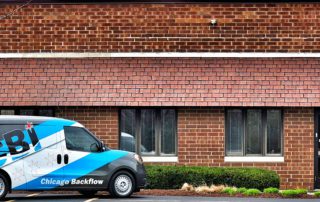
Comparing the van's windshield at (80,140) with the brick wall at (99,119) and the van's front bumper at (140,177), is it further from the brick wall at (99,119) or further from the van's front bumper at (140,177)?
the brick wall at (99,119)

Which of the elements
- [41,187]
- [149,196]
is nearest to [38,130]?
[41,187]

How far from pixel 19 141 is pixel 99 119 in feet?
21.5

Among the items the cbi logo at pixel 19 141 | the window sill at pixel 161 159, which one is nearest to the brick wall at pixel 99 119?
the window sill at pixel 161 159

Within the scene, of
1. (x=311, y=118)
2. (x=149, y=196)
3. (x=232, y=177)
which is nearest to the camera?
(x=149, y=196)

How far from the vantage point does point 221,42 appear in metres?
31.4

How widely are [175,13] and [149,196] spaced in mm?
7362

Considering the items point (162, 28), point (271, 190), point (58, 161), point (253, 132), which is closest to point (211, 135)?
point (253, 132)

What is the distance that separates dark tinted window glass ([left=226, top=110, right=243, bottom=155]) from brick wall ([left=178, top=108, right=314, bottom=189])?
0.43m

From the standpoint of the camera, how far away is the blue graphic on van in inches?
965

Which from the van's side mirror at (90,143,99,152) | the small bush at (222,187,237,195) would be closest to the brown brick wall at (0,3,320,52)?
the small bush at (222,187,237,195)

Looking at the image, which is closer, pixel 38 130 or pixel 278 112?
pixel 38 130

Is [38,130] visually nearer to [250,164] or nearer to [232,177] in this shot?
[232,177]

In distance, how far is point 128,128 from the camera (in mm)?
31422

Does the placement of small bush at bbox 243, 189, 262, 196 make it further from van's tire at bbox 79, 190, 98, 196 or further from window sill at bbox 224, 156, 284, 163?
van's tire at bbox 79, 190, 98, 196
